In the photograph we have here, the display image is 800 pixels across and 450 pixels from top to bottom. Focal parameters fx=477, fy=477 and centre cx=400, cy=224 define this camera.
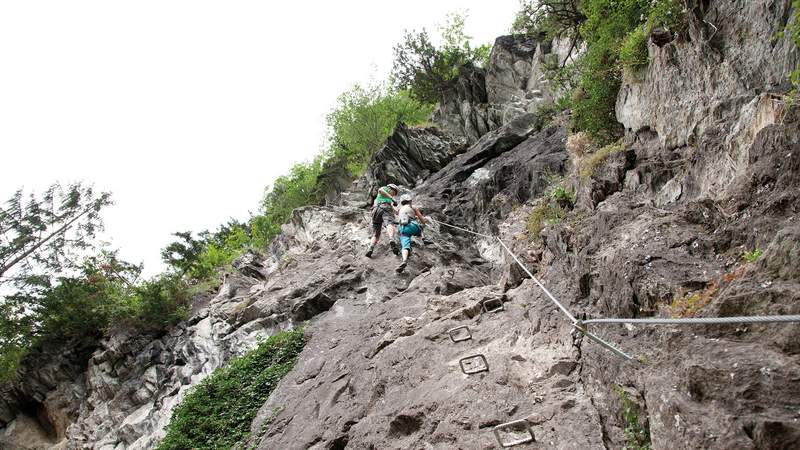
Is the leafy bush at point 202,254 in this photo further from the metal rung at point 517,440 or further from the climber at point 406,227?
the metal rung at point 517,440

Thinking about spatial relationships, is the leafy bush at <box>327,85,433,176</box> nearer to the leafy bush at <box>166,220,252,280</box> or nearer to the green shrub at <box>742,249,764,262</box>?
the leafy bush at <box>166,220,252,280</box>

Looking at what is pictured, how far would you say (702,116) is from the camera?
319 inches

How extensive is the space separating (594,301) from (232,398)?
32.2 ft

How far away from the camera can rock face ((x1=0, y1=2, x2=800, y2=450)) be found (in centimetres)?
359

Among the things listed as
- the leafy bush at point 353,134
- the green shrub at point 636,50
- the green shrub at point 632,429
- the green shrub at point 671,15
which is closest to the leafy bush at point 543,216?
the green shrub at point 636,50

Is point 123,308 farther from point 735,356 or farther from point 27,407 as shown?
point 735,356

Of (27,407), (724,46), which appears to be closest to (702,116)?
(724,46)

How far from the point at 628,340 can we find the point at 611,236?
209 centimetres

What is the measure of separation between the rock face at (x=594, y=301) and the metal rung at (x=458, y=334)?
94mm

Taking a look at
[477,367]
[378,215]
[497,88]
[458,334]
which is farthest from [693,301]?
[497,88]

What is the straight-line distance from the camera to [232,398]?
40.3ft

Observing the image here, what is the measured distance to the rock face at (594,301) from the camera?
359 centimetres

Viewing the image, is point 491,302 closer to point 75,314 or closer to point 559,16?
point 559,16

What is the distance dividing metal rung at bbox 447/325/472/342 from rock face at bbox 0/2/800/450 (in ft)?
0.31
